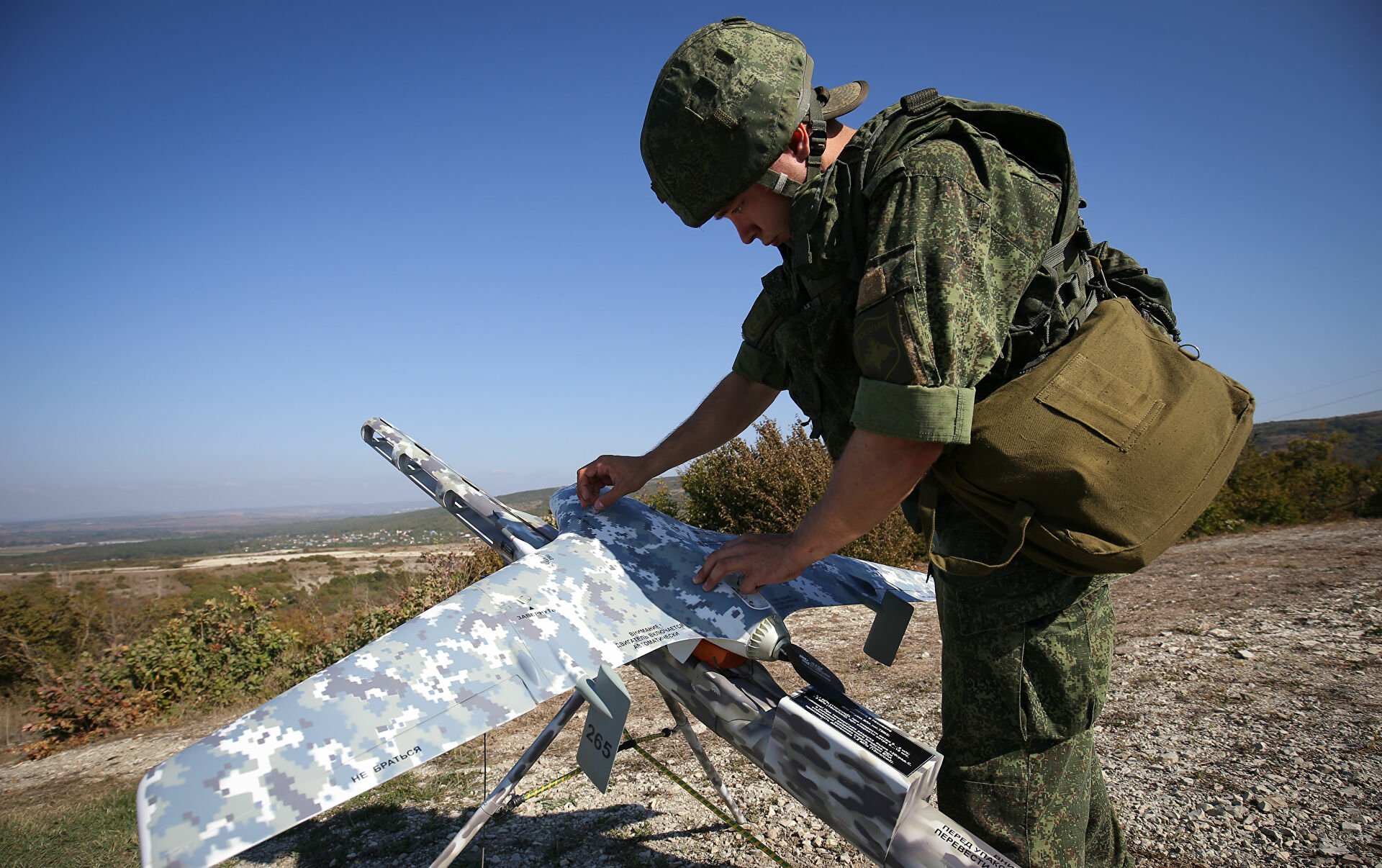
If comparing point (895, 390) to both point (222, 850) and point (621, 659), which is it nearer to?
point (621, 659)

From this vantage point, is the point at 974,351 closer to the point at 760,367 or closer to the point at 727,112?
the point at 727,112

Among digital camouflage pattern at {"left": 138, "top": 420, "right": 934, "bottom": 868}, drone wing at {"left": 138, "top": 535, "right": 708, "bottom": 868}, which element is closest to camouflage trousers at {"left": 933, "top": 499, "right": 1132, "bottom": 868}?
digital camouflage pattern at {"left": 138, "top": 420, "right": 934, "bottom": 868}

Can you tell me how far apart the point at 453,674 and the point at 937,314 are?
162cm

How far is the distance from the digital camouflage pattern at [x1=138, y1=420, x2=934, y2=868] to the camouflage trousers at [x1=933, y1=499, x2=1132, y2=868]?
72 centimetres

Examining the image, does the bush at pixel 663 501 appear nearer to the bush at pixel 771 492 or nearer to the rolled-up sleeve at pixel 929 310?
the bush at pixel 771 492

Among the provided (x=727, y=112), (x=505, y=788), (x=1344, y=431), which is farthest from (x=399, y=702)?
(x=1344, y=431)

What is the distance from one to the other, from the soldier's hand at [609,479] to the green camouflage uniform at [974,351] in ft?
3.62

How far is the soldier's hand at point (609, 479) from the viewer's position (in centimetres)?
299

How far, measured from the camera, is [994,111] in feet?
6.06

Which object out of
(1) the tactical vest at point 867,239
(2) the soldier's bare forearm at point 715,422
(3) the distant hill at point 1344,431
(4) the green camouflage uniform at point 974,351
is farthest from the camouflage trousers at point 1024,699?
(3) the distant hill at point 1344,431

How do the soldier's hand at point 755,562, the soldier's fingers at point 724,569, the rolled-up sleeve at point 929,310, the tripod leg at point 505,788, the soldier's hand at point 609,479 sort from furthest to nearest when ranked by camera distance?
the soldier's hand at point 609,479
the tripod leg at point 505,788
the soldier's fingers at point 724,569
the soldier's hand at point 755,562
the rolled-up sleeve at point 929,310

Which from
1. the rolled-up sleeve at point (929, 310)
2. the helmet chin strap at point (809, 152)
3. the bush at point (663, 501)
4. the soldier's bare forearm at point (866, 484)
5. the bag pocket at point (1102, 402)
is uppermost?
the helmet chin strap at point (809, 152)

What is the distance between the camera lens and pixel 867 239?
1788 mm

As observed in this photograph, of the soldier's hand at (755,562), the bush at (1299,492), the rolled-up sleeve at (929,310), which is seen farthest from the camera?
the bush at (1299,492)
